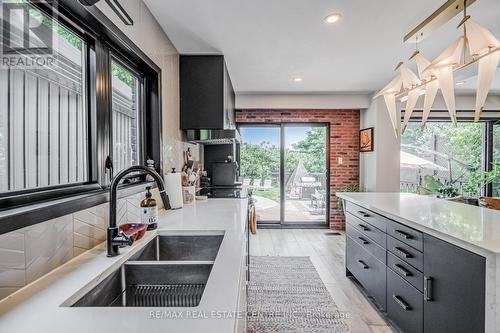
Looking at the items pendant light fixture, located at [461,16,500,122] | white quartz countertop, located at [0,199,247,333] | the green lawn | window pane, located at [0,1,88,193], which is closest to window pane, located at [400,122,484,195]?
the green lawn

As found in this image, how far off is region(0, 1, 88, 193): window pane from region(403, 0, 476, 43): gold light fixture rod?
238 cm

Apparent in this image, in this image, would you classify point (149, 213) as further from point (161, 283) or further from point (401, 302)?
point (401, 302)

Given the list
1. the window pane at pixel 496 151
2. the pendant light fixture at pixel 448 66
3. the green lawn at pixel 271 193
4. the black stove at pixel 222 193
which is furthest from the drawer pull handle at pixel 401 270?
the window pane at pixel 496 151

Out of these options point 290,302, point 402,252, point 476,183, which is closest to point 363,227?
point 402,252

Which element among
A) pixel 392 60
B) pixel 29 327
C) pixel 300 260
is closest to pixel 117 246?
pixel 29 327

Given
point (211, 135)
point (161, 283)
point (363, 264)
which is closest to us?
point (161, 283)

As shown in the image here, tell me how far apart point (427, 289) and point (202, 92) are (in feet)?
8.32

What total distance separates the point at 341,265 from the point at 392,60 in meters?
2.54

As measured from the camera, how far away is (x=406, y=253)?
75.9 inches

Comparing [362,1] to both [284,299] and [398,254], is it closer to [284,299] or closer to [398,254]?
[398,254]

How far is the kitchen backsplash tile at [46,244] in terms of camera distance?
0.85 meters

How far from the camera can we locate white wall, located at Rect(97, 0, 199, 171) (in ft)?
6.16

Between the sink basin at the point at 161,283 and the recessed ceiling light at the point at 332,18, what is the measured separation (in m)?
2.13

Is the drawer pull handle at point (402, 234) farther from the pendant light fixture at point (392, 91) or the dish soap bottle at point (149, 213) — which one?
the dish soap bottle at point (149, 213)
